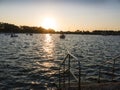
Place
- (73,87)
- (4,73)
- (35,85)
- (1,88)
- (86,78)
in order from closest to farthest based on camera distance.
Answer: (73,87)
(1,88)
(35,85)
(86,78)
(4,73)

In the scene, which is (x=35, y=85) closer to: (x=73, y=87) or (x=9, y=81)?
(x=9, y=81)

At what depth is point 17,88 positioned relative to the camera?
17219mm

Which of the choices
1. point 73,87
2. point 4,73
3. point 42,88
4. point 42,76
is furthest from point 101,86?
point 4,73

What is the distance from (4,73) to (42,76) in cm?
390

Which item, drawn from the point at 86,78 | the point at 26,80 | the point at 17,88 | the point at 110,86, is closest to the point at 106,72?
the point at 86,78

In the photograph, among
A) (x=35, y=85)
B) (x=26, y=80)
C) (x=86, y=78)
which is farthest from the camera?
(x=86, y=78)

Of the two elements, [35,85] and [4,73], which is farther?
[4,73]

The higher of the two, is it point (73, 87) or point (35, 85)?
point (73, 87)

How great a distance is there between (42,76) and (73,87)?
1092 cm

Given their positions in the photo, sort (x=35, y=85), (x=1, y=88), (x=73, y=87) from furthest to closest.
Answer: (x=35, y=85) < (x=1, y=88) < (x=73, y=87)

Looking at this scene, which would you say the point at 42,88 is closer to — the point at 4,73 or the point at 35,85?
the point at 35,85

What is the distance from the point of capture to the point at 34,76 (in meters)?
22.0

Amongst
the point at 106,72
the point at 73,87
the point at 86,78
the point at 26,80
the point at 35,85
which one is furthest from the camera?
the point at 106,72

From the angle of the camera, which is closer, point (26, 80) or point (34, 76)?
point (26, 80)
